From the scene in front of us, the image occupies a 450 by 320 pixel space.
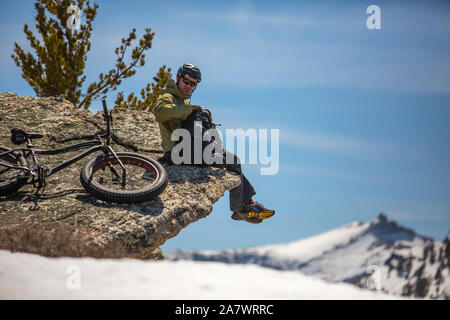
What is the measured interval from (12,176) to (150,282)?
4.80 meters

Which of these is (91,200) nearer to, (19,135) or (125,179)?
(125,179)

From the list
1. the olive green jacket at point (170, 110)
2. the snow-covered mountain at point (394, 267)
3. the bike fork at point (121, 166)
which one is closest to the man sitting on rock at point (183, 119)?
the olive green jacket at point (170, 110)

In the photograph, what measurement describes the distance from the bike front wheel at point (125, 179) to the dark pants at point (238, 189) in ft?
5.42

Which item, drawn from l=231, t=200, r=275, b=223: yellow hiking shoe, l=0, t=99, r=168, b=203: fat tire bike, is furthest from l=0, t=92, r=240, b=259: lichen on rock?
l=231, t=200, r=275, b=223: yellow hiking shoe

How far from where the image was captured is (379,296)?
392cm

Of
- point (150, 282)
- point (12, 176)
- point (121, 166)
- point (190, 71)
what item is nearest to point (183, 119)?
point (190, 71)

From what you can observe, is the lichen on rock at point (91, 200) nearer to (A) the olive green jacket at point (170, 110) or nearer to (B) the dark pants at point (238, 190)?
(B) the dark pants at point (238, 190)

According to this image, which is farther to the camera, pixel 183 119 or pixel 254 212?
pixel 254 212

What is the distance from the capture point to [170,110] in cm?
778

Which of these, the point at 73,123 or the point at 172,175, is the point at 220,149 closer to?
the point at 172,175

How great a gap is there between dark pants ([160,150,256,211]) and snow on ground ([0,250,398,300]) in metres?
4.38
